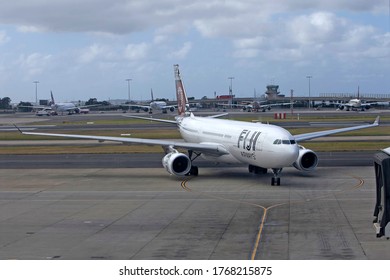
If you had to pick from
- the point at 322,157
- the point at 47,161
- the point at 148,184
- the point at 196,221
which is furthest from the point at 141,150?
the point at 196,221

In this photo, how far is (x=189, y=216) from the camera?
31453 millimetres

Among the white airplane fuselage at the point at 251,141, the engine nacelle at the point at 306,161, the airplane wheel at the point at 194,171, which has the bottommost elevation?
the airplane wheel at the point at 194,171

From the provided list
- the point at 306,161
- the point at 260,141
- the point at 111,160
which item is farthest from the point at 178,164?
the point at 111,160

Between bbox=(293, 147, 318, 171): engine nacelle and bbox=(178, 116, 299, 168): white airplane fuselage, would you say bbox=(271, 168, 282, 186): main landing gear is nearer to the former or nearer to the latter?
bbox=(178, 116, 299, 168): white airplane fuselage

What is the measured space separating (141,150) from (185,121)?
12.4m

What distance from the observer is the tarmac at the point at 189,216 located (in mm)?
23578

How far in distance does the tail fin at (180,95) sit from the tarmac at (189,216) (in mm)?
14247

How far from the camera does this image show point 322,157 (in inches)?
2279

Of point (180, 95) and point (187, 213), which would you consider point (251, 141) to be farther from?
point (180, 95)

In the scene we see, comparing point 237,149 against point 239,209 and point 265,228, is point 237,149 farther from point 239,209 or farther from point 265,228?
point 265,228

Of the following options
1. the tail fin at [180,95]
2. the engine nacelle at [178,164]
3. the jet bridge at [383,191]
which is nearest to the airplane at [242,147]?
the engine nacelle at [178,164]

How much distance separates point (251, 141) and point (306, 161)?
5180mm

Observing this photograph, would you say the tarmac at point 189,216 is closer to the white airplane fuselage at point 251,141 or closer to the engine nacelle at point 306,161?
the engine nacelle at point 306,161

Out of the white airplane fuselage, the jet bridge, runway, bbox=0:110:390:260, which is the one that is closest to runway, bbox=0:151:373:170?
runway, bbox=0:110:390:260
